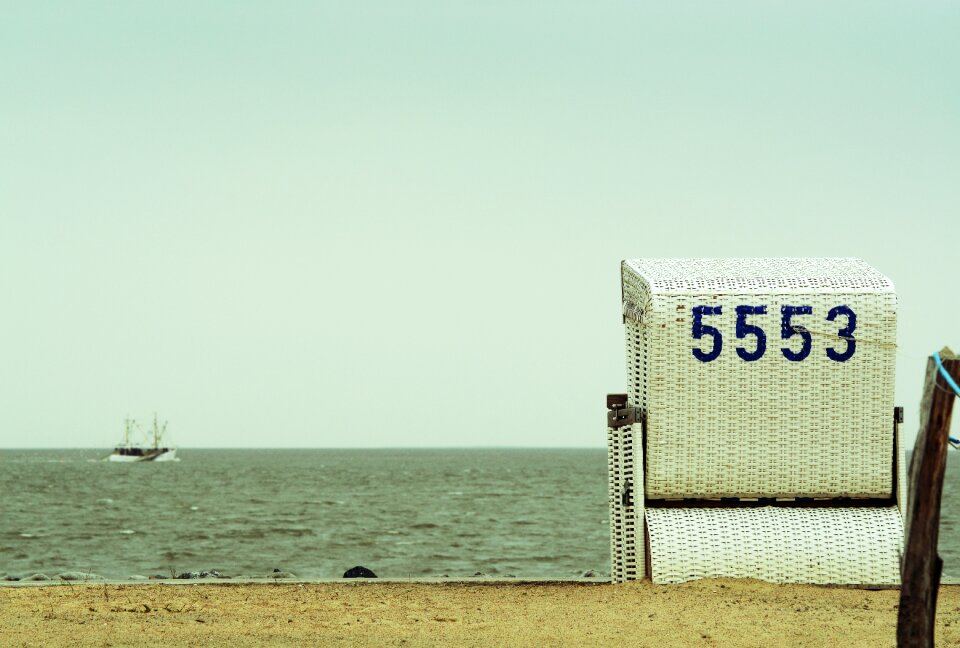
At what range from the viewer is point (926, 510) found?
6.04 meters

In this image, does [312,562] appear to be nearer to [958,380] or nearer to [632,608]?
[632,608]

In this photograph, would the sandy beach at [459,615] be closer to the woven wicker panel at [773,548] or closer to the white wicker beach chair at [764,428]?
the woven wicker panel at [773,548]

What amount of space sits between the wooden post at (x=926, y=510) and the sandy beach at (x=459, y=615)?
62.1 inches

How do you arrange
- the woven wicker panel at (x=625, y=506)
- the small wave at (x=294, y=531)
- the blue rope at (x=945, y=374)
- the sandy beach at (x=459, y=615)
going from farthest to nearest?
the small wave at (x=294, y=531)
the woven wicker panel at (x=625, y=506)
the sandy beach at (x=459, y=615)
the blue rope at (x=945, y=374)

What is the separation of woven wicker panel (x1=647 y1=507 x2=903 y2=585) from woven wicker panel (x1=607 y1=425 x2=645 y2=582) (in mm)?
193

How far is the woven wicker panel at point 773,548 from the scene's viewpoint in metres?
9.74

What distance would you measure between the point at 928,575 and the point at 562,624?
2.98m

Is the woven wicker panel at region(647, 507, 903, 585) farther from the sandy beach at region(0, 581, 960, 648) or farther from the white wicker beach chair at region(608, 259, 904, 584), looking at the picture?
the sandy beach at region(0, 581, 960, 648)

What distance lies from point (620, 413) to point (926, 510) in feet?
13.7

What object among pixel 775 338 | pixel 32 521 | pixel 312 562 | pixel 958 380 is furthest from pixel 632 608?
pixel 32 521

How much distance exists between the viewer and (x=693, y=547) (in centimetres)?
976

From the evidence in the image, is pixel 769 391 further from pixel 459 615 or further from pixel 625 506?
pixel 459 615

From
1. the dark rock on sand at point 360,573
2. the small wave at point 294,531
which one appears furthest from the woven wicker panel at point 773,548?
the small wave at point 294,531

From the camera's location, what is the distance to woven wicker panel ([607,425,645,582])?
9.96 meters
